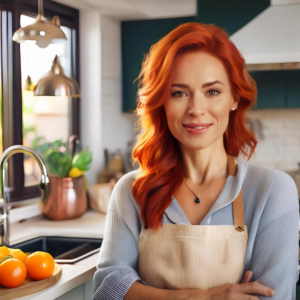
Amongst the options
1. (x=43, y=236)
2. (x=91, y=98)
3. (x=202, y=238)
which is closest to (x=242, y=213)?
(x=202, y=238)

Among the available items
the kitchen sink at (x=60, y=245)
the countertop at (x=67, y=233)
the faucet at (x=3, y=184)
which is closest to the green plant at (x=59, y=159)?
the countertop at (x=67, y=233)

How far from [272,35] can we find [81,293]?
194 cm

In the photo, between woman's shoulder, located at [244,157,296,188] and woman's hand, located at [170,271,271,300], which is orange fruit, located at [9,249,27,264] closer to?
woman's hand, located at [170,271,271,300]

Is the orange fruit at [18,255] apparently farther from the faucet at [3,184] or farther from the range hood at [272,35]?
the range hood at [272,35]

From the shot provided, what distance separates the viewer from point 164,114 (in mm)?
1378

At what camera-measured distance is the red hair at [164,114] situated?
49.0 inches

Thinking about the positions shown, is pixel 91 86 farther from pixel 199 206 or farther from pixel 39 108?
pixel 199 206

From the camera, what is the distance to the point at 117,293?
Result: 1223 millimetres

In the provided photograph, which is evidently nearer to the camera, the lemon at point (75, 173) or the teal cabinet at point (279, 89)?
the lemon at point (75, 173)

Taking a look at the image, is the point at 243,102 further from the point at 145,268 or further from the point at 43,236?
the point at 43,236

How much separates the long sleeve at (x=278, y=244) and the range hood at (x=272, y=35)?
5.01 feet

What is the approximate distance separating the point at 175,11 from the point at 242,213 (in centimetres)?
235

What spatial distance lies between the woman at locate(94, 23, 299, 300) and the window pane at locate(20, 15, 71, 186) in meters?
1.36

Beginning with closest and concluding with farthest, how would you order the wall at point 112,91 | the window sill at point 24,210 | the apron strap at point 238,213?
1. the apron strap at point 238,213
2. the window sill at point 24,210
3. the wall at point 112,91
